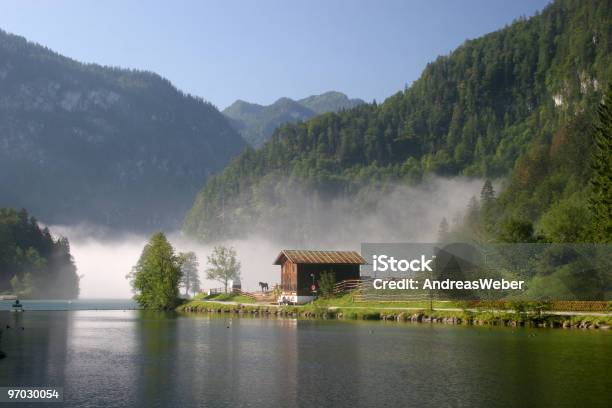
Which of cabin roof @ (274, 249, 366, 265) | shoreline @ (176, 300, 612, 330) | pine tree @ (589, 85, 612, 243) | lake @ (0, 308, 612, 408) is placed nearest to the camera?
lake @ (0, 308, 612, 408)

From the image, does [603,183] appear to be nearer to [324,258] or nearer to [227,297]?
[324,258]

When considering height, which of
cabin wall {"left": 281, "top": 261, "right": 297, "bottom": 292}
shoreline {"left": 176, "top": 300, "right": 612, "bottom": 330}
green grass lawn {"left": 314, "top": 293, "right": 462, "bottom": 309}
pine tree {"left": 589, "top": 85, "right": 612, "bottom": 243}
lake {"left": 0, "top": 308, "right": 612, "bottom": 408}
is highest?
pine tree {"left": 589, "top": 85, "right": 612, "bottom": 243}

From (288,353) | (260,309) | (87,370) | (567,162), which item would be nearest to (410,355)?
(288,353)

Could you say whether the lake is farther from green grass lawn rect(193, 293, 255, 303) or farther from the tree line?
the tree line

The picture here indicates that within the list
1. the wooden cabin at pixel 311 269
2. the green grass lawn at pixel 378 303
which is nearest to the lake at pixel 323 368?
the green grass lawn at pixel 378 303

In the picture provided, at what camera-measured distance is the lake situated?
34.0 metres

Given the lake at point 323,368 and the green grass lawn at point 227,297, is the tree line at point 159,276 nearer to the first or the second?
the green grass lawn at point 227,297

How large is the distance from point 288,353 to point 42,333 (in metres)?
34.2

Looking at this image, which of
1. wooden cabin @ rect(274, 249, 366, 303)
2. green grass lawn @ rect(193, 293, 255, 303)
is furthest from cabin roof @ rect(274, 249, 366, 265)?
green grass lawn @ rect(193, 293, 255, 303)

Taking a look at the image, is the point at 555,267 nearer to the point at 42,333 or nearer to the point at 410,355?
the point at 410,355

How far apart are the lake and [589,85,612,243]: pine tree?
2634 centimetres

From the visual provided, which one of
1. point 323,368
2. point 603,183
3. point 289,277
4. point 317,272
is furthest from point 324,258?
point 323,368

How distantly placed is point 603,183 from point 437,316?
31.5 meters

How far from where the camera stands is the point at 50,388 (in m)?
36.5
